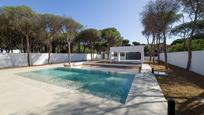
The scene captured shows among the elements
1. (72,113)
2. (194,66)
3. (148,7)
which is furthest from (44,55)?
(72,113)

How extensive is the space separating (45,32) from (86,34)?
11.6 metres

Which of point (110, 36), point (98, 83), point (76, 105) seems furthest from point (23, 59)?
point (110, 36)

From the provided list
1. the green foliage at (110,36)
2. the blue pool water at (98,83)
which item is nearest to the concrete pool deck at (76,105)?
the blue pool water at (98,83)

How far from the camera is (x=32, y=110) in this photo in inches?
188

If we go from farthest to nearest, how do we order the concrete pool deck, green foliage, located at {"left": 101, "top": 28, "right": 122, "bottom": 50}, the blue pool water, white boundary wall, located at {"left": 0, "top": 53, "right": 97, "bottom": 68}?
1. green foliage, located at {"left": 101, "top": 28, "right": 122, "bottom": 50}
2. white boundary wall, located at {"left": 0, "top": 53, "right": 97, "bottom": 68}
3. the blue pool water
4. the concrete pool deck

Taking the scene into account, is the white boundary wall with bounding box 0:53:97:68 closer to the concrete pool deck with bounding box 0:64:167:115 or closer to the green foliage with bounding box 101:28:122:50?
the green foliage with bounding box 101:28:122:50

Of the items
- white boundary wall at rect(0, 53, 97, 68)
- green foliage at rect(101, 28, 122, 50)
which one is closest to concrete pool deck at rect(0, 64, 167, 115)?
white boundary wall at rect(0, 53, 97, 68)

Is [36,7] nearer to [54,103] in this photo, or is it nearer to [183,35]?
[54,103]

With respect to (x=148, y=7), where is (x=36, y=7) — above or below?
above

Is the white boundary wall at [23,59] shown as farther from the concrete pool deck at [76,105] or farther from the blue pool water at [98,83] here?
the concrete pool deck at [76,105]

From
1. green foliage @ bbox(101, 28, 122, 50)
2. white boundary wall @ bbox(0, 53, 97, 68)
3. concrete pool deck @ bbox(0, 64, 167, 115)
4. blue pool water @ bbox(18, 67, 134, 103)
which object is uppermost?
green foliage @ bbox(101, 28, 122, 50)

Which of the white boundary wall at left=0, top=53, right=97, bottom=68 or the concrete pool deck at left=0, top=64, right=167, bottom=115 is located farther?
the white boundary wall at left=0, top=53, right=97, bottom=68

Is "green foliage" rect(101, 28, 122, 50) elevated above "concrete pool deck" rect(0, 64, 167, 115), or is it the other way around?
"green foliage" rect(101, 28, 122, 50)

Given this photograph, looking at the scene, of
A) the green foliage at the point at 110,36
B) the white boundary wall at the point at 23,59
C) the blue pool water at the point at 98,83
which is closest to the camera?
the blue pool water at the point at 98,83
